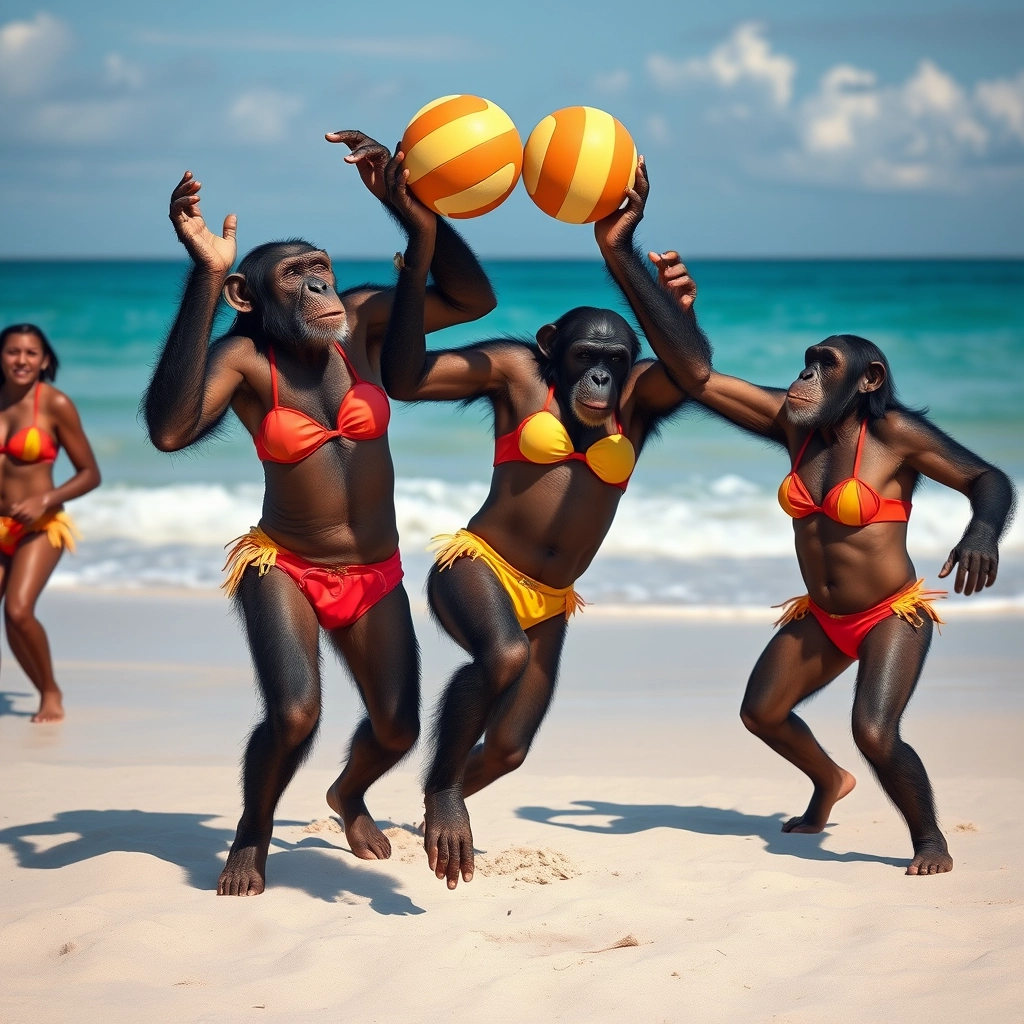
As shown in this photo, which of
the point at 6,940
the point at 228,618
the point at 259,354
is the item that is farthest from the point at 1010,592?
the point at 6,940

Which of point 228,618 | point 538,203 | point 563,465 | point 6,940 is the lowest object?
point 6,940

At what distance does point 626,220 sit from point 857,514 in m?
1.53

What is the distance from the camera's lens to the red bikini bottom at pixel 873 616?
569 centimetres

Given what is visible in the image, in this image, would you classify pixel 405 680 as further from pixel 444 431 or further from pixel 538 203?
pixel 444 431

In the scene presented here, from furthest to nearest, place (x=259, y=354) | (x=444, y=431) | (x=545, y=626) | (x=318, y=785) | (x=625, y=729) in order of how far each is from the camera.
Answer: (x=444, y=431) < (x=625, y=729) < (x=318, y=785) < (x=545, y=626) < (x=259, y=354)

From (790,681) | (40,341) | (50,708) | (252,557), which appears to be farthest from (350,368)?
(50,708)

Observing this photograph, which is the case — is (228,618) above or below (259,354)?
below

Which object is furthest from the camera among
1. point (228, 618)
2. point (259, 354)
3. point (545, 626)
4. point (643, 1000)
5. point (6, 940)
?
point (228, 618)

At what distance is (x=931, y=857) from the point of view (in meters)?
5.59

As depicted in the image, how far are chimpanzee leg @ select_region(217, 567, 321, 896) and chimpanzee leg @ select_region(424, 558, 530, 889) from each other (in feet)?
1.60

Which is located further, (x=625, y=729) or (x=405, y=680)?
(x=625, y=729)

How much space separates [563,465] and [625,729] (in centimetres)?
307

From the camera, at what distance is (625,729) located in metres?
8.22

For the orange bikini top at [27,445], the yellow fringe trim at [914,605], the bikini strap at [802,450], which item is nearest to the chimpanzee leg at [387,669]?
the bikini strap at [802,450]
